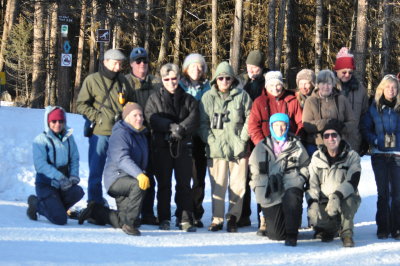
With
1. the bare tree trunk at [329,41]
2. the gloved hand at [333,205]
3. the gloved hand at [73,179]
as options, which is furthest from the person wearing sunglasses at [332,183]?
the bare tree trunk at [329,41]

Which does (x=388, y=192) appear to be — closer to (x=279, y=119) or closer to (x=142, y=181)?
(x=279, y=119)

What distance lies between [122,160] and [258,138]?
66.4 inches

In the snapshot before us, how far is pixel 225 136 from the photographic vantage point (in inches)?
332

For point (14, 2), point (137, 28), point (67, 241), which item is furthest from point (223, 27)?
point (67, 241)

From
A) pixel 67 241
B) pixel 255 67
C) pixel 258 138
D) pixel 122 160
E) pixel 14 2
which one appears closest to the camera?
pixel 67 241

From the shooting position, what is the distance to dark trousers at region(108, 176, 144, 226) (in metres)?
7.52

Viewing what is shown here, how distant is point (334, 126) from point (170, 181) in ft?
6.83

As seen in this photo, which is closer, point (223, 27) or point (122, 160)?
point (122, 160)

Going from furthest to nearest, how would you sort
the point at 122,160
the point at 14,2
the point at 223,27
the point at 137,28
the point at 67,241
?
1. the point at 223,27
2. the point at 137,28
3. the point at 14,2
4. the point at 122,160
5. the point at 67,241

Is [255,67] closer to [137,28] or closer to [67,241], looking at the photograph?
[67,241]

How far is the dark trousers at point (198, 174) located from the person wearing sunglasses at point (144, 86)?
534mm

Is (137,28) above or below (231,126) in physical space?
above

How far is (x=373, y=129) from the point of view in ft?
27.7

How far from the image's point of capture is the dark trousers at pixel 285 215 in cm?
752
